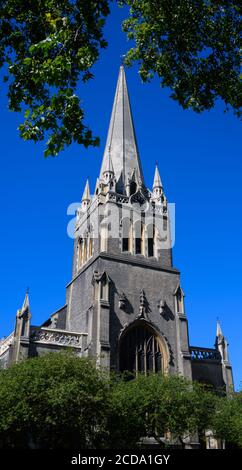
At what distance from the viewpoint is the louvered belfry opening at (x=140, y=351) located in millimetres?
33781

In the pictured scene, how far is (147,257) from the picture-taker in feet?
129

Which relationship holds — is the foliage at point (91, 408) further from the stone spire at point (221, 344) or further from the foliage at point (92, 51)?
the foliage at point (92, 51)

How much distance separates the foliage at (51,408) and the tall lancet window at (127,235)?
15.5m

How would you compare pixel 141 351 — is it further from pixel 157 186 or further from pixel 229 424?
pixel 157 186

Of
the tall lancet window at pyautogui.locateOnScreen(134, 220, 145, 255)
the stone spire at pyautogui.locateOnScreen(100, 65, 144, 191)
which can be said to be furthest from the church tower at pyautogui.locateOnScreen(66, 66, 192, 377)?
the stone spire at pyautogui.locateOnScreen(100, 65, 144, 191)

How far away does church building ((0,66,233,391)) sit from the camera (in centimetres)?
3328

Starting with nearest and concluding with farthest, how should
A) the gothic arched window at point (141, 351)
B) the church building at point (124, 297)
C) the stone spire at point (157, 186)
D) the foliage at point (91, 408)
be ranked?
the foliage at point (91, 408) → the church building at point (124, 297) → the gothic arched window at point (141, 351) → the stone spire at point (157, 186)

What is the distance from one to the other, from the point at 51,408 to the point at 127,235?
61.2ft

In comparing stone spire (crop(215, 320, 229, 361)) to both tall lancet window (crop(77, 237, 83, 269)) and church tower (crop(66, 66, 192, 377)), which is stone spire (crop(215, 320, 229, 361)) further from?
tall lancet window (crop(77, 237, 83, 269))

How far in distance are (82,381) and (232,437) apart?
9871 millimetres

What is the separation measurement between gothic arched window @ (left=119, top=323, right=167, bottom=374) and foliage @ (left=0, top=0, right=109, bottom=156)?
23973 millimetres

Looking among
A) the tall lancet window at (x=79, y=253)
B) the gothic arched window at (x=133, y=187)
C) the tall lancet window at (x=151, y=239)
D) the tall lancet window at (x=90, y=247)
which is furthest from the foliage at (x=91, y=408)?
the gothic arched window at (x=133, y=187)

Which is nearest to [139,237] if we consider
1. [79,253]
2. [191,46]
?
[79,253]

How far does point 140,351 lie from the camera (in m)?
34.5
